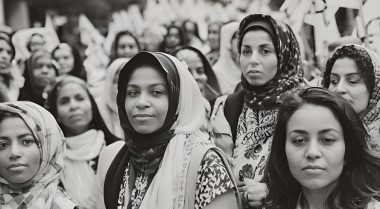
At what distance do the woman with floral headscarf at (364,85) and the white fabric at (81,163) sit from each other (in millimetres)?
1939

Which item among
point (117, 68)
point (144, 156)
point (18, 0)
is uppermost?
point (18, 0)

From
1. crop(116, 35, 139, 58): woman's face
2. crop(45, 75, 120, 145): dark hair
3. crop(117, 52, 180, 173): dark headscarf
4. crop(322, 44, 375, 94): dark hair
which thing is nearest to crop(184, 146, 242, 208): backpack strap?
crop(117, 52, 180, 173): dark headscarf

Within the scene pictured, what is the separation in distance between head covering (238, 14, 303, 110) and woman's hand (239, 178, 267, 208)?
49cm

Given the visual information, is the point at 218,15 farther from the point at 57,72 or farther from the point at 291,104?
the point at 291,104

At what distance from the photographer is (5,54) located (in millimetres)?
6312

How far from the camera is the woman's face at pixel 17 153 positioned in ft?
11.0

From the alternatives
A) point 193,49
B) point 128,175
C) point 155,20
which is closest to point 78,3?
point 155,20

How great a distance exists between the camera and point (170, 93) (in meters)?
3.30

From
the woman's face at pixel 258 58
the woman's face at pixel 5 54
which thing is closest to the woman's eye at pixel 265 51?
the woman's face at pixel 258 58

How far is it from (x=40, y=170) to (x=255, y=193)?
1188 millimetres

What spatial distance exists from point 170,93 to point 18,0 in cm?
2312

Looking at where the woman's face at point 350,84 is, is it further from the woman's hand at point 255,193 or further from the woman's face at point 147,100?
the woman's face at point 147,100

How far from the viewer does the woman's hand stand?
338cm

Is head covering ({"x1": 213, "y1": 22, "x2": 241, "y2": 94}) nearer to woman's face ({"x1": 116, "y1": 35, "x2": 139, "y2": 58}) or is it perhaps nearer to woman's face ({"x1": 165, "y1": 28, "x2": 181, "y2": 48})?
woman's face ({"x1": 116, "y1": 35, "x2": 139, "y2": 58})
